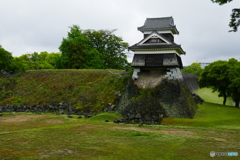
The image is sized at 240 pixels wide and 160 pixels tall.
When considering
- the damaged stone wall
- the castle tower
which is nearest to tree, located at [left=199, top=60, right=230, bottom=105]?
the castle tower

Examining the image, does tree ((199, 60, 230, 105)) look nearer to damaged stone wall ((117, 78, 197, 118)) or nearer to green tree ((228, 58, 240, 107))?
green tree ((228, 58, 240, 107))

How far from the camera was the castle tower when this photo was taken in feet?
99.0

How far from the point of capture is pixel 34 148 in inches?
457

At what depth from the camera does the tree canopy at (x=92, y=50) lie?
47844 millimetres

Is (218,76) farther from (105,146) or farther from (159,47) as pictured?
(105,146)

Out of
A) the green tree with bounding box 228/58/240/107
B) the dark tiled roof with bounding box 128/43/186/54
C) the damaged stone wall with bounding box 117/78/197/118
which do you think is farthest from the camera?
the green tree with bounding box 228/58/240/107

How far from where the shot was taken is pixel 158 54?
101 feet

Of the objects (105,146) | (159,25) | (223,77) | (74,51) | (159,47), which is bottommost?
(105,146)

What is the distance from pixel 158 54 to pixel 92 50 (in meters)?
22.7

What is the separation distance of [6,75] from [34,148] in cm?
3702

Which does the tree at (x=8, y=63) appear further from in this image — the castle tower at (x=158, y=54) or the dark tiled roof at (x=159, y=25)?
the dark tiled roof at (x=159, y=25)

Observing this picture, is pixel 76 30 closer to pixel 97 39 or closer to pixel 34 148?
pixel 97 39

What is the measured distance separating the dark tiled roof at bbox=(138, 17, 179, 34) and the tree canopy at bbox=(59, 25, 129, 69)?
17.9 m

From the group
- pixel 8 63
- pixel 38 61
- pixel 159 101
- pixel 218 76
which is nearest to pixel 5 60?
pixel 8 63
